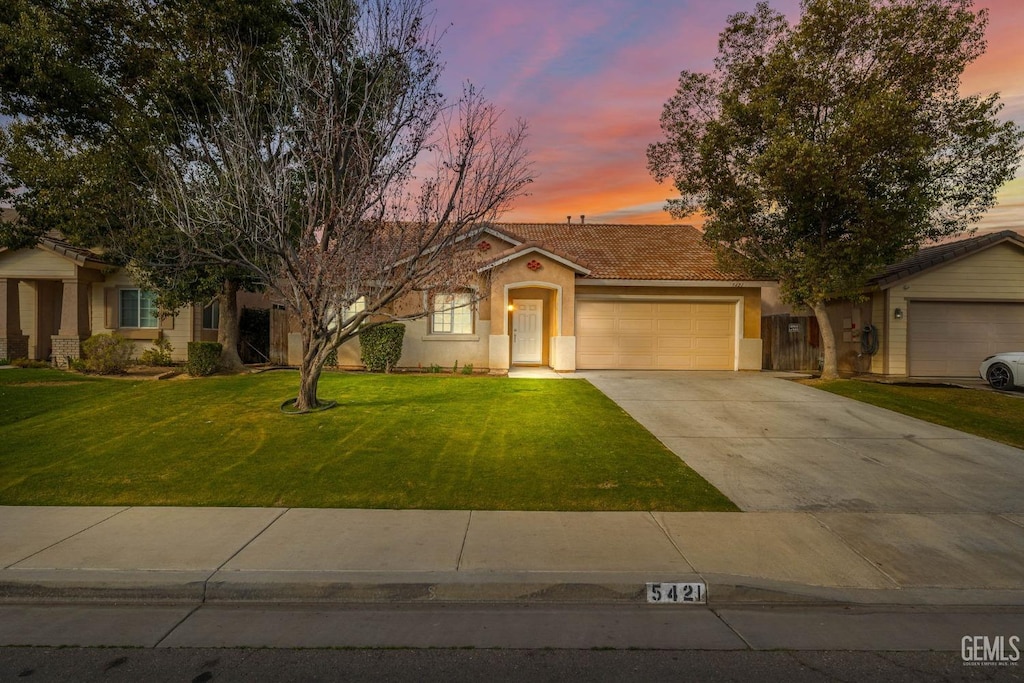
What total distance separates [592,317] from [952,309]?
36.3ft

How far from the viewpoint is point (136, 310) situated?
20.3 metres

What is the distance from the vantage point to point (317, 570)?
5039 mm

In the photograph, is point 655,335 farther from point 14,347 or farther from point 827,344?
point 14,347

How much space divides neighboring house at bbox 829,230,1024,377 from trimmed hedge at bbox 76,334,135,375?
72.0ft

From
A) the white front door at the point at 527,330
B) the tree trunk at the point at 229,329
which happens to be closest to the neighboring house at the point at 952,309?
the white front door at the point at 527,330

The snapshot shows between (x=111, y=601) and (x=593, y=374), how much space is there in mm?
14205

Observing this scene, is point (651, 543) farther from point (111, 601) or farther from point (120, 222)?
point (120, 222)

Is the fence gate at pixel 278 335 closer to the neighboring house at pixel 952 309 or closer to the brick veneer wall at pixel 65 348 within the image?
the brick veneer wall at pixel 65 348

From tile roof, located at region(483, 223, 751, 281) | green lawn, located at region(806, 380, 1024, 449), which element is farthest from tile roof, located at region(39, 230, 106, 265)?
green lawn, located at region(806, 380, 1024, 449)

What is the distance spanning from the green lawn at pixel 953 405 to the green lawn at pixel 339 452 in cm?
607

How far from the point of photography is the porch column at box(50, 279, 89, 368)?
18.1 metres

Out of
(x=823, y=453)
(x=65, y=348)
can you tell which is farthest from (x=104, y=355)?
(x=823, y=453)

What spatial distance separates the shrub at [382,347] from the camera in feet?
57.5

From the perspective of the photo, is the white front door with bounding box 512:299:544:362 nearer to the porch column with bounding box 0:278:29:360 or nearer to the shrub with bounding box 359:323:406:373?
the shrub with bounding box 359:323:406:373
